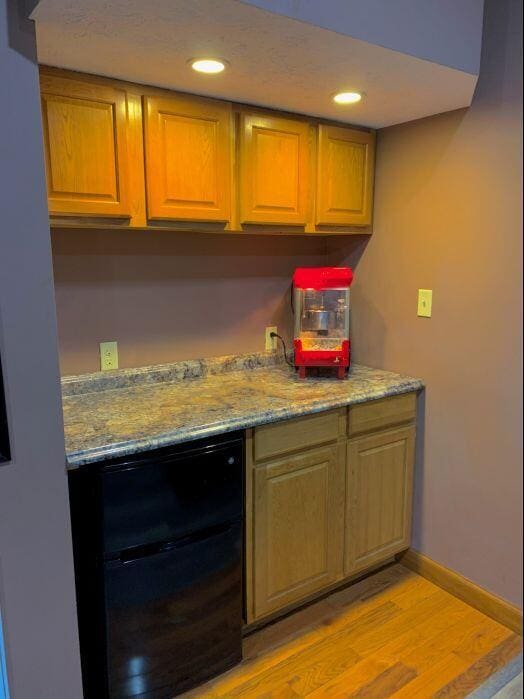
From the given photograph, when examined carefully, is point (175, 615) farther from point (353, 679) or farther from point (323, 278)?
point (323, 278)

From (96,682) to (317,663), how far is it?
785 mm

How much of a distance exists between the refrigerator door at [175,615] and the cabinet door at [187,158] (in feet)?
3.86

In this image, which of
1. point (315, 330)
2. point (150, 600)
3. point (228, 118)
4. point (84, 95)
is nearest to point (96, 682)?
point (150, 600)

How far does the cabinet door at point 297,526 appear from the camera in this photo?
73.9 inches

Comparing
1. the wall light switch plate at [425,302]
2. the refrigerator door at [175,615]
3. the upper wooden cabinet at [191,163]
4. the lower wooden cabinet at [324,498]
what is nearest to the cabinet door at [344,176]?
the upper wooden cabinet at [191,163]

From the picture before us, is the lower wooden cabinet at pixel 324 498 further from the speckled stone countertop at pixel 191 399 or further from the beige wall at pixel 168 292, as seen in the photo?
the beige wall at pixel 168 292

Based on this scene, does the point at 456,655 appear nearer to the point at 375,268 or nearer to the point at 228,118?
the point at 375,268

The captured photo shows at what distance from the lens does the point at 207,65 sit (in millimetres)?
1571

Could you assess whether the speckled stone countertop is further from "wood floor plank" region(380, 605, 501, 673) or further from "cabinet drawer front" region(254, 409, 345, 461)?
"wood floor plank" region(380, 605, 501, 673)

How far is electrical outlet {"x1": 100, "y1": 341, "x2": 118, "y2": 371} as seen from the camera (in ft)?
6.82

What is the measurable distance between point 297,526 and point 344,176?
1524 mm

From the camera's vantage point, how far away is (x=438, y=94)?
1.77 m

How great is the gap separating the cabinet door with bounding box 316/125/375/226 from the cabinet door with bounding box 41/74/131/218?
2.89ft

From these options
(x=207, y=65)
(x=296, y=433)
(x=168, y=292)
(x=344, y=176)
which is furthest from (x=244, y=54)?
(x=296, y=433)
